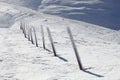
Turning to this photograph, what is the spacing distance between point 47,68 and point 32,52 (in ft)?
17.5

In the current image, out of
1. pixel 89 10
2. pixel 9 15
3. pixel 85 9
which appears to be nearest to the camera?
pixel 9 15

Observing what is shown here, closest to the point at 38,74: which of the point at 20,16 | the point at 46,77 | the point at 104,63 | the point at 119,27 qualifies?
the point at 46,77

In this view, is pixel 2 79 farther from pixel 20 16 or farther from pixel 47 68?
pixel 20 16

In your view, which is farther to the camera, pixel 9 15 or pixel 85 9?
pixel 85 9

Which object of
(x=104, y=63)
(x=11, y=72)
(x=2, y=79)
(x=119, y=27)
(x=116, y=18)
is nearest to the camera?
(x=2, y=79)

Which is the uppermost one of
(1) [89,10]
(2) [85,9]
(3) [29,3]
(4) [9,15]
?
(4) [9,15]

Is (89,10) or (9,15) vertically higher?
(9,15)

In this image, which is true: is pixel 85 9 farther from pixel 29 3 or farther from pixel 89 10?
pixel 29 3

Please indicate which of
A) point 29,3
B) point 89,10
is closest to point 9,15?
point 89,10

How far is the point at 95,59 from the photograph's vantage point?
1800cm

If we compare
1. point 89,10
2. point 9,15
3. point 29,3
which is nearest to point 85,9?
point 89,10

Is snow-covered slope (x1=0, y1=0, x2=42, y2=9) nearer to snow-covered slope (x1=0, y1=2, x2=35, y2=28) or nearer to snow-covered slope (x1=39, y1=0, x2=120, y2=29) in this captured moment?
snow-covered slope (x1=39, y1=0, x2=120, y2=29)

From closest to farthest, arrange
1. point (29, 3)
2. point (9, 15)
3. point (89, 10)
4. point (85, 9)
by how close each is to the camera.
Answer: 1. point (9, 15)
2. point (89, 10)
3. point (85, 9)
4. point (29, 3)

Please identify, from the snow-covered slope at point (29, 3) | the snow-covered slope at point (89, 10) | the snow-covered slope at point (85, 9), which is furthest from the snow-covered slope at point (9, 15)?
the snow-covered slope at point (29, 3)
